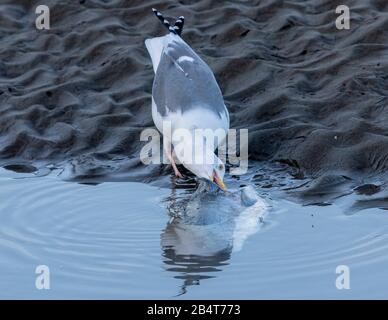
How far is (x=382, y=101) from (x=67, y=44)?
3.63m

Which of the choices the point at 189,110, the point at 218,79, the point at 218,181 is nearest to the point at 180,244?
the point at 218,181

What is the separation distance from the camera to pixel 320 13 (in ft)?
33.6

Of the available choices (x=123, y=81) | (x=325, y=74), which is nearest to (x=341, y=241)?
(x=325, y=74)

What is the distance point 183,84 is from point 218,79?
1.48 meters

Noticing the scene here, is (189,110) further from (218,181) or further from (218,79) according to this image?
(218,79)

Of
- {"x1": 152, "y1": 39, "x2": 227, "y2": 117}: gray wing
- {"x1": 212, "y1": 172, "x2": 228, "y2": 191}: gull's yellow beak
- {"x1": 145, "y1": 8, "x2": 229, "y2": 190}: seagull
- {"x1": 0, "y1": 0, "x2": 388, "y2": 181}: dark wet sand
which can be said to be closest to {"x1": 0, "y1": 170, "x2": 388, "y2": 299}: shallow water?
{"x1": 212, "y1": 172, "x2": 228, "y2": 191}: gull's yellow beak

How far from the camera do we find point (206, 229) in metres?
6.91

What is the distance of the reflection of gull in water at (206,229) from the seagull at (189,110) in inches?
7.5

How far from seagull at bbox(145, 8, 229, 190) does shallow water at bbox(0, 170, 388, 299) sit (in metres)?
0.30

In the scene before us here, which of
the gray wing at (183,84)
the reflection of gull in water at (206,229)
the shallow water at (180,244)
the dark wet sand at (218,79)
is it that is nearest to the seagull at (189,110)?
the gray wing at (183,84)

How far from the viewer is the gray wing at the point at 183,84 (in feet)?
25.7

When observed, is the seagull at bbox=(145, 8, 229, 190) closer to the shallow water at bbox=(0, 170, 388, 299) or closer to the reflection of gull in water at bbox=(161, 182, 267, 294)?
the reflection of gull in water at bbox=(161, 182, 267, 294)
